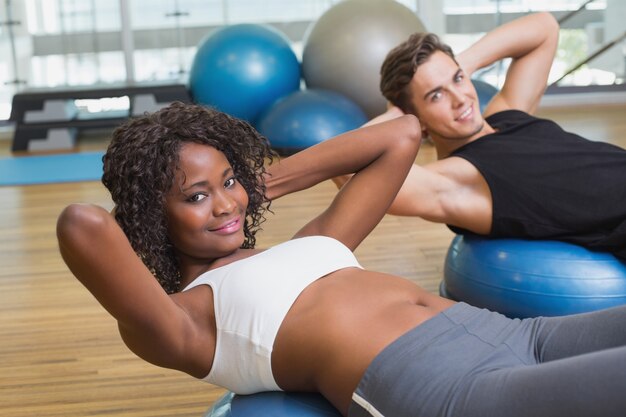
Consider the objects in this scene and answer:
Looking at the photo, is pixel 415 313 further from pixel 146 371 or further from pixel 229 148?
pixel 146 371

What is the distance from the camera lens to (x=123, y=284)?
53.1 inches

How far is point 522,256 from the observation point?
7.81 ft

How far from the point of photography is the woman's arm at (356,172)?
175cm

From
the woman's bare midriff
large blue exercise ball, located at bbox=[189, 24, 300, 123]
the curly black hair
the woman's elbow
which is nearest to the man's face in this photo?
the curly black hair

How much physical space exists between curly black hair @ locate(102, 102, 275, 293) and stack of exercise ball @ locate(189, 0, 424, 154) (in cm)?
381

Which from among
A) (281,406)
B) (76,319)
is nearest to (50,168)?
(76,319)

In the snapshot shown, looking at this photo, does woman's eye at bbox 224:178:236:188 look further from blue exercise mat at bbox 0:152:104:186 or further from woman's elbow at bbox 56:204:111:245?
blue exercise mat at bbox 0:152:104:186

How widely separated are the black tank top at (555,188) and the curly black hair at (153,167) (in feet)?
Result: 3.27

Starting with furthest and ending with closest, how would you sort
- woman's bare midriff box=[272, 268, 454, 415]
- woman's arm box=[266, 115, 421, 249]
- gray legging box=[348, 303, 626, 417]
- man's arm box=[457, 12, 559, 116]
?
man's arm box=[457, 12, 559, 116] → woman's arm box=[266, 115, 421, 249] → woman's bare midriff box=[272, 268, 454, 415] → gray legging box=[348, 303, 626, 417]

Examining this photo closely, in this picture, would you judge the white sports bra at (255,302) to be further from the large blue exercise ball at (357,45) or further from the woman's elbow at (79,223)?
the large blue exercise ball at (357,45)

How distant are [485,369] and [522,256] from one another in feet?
3.45

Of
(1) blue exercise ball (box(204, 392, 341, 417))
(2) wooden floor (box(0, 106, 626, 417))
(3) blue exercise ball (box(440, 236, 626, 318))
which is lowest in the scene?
(2) wooden floor (box(0, 106, 626, 417))

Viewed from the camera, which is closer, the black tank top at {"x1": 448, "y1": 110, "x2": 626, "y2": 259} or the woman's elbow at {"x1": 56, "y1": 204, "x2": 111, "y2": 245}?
the woman's elbow at {"x1": 56, "y1": 204, "x2": 111, "y2": 245}

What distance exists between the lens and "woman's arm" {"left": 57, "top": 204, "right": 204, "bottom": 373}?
50.9 inches
